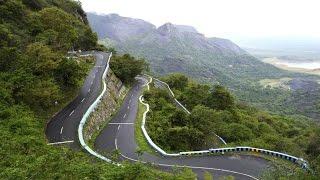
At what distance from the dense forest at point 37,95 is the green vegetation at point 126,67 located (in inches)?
149

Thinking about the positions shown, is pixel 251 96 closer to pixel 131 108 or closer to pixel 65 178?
pixel 131 108

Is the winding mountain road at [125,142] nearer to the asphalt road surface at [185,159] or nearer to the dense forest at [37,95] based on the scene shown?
the asphalt road surface at [185,159]

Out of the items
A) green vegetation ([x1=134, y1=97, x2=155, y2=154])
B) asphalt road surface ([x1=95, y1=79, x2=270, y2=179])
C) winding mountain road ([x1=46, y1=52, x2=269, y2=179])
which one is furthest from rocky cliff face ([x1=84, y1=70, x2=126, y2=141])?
green vegetation ([x1=134, y1=97, x2=155, y2=154])

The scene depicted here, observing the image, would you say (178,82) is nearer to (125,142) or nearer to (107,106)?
(107,106)

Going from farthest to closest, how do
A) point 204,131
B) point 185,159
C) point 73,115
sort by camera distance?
point 204,131
point 73,115
point 185,159

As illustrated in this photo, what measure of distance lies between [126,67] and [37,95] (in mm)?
28362

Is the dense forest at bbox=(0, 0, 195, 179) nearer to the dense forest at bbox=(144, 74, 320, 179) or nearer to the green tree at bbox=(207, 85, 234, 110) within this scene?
the dense forest at bbox=(144, 74, 320, 179)

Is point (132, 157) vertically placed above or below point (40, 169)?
below

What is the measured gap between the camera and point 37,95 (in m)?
31.4

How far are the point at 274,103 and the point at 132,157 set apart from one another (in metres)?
118

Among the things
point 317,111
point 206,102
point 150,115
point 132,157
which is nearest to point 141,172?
point 132,157

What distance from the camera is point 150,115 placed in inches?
1692

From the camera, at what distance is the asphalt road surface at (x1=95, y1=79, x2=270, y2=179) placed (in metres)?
26.9

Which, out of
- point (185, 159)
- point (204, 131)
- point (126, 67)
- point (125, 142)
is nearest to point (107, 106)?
point (125, 142)
